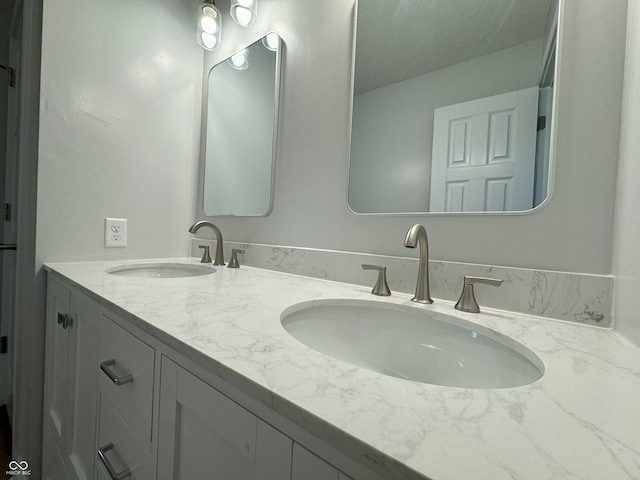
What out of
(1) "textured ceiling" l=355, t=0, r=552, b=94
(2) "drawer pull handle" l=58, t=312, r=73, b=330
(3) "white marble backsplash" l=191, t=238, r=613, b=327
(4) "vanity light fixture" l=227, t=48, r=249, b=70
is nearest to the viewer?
(3) "white marble backsplash" l=191, t=238, r=613, b=327

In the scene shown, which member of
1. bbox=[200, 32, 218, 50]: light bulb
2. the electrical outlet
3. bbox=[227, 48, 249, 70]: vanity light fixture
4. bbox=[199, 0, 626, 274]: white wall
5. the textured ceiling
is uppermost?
bbox=[200, 32, 218, 50]: light bulb

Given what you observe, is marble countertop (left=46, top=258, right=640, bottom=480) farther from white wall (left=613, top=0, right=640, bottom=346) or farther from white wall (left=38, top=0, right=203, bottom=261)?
white wall (left=38, top=0, right=203, bottom=261)

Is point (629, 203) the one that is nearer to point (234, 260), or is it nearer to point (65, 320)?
point (234, 260)

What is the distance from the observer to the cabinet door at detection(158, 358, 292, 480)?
1.05 ft

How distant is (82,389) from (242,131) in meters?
1.06

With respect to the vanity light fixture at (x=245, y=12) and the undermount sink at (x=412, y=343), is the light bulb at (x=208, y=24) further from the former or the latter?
the undermount sink at (x=412, y=343)

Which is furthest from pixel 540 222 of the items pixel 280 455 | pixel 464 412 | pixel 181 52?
pixel 181 52

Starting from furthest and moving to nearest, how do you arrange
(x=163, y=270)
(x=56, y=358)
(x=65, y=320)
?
1. (x=163, y=270)
2. (x=56, y=358)
3. (x=65, y=320)

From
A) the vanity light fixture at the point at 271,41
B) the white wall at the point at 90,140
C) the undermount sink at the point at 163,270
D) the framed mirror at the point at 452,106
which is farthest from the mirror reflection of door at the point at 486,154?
the white wall at the point at 90,140

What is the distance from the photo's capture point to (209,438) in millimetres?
399

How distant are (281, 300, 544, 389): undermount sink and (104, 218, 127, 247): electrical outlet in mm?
981

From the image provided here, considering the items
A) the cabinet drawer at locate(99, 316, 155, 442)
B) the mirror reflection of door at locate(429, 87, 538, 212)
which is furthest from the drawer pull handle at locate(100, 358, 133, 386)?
the mirror reflection of door at locate(429, 87, 538, 212)

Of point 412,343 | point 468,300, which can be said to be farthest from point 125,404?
point 468,300

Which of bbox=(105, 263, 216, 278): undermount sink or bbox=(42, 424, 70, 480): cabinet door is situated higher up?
bbox=(105, 263, 216, 278): undermount sink
